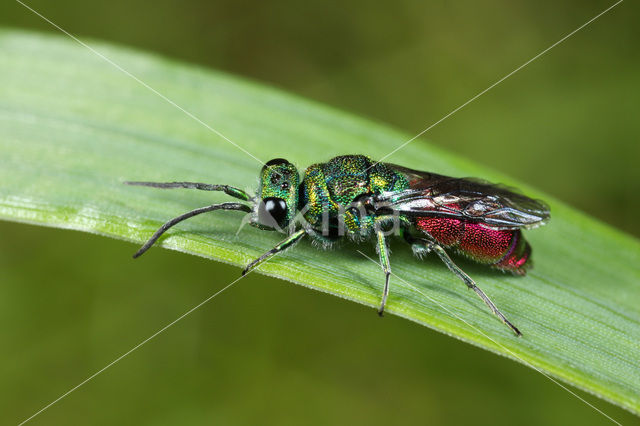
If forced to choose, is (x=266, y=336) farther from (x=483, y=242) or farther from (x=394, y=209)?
(x=483, y=242)

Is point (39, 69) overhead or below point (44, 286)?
overhead

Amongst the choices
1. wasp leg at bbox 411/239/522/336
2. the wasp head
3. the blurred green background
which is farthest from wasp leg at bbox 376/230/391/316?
the blurred green background

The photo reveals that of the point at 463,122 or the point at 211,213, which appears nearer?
the point at 211,213

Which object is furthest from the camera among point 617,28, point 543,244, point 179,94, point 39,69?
point 617,28

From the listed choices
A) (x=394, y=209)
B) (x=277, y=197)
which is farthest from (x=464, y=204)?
(x=277, y=197)

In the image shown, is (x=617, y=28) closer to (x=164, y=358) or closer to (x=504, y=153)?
(x=504, y=153)

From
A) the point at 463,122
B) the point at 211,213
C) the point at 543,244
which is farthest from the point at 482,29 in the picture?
the point at 211,213

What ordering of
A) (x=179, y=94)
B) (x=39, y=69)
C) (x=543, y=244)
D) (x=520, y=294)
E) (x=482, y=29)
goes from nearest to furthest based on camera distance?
(x=520, y=294) < (x=543, y=244) < (x=39, y=69) < (x=179, y=94) < (x=482, y=29)
